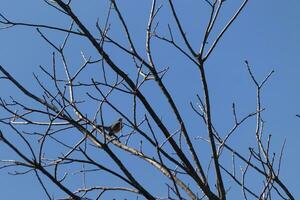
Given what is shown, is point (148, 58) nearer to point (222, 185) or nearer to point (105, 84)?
point (105, 84)

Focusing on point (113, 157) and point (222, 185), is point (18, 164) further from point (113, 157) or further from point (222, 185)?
point (222, 185)

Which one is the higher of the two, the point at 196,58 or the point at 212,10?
the point at 212,10

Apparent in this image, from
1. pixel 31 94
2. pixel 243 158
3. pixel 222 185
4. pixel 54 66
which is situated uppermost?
pixel 54 66

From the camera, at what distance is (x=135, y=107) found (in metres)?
3.04

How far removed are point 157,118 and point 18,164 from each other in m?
0.80

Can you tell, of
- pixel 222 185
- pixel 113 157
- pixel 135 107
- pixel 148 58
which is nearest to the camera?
pixel 113 157

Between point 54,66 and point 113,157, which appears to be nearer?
→ point 113,157

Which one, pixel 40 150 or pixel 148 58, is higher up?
pixel 148 58

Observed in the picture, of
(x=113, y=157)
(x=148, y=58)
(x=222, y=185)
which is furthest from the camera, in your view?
(x=148, y=58)

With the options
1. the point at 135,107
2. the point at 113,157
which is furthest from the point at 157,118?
the point at 113,157

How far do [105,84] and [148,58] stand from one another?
1.05 feet

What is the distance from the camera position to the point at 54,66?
3174mm

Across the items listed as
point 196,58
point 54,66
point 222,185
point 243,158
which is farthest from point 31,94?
point 243,158

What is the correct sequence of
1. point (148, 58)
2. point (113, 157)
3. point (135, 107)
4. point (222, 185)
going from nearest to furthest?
1. point (113, 157)
2. point (222, 185)
3. point (135, 107)
4. point (148, 58)
